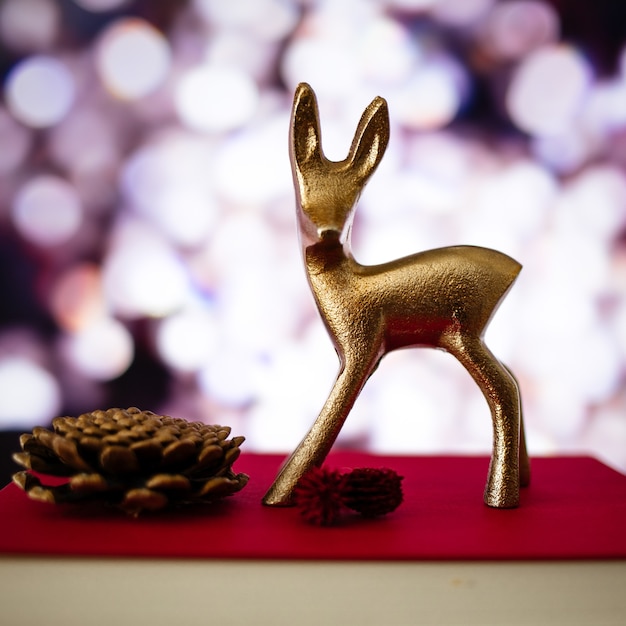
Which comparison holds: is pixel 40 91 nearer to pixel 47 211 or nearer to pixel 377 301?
pixel 47 211

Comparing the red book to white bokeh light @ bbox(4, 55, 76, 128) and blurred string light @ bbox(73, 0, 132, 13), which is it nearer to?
white bokeh light @ bbox(4, 55, 76, 128)

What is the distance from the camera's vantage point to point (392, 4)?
1.42 metres

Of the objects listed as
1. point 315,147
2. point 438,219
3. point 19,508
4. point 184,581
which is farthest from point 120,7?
point 184,581

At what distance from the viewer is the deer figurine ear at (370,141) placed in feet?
2.33

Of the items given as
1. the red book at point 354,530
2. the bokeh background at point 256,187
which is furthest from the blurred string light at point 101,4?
the red book at point 354,530

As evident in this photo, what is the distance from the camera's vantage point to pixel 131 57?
4.63 ft

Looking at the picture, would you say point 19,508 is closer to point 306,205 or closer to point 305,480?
point 305,480

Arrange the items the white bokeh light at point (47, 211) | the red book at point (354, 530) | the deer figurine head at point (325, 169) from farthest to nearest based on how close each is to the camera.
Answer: the white bokeh light at point (47, 211), the deer figurine head at point (325, 169), the red book at point (354, 530)

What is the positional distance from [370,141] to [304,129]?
6 centimetres

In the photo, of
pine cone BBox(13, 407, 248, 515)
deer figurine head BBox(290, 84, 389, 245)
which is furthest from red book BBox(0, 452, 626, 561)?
deer figurine head BBox(290, 84, 389, 245)

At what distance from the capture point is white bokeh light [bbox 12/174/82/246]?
1.39 m

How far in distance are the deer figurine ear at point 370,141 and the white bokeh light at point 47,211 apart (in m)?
0.83

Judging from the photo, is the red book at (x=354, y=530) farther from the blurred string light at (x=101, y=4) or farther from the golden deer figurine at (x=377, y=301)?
the blurred string light at (x=101, y=4)

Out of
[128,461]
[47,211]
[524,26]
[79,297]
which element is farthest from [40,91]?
[128,461]
